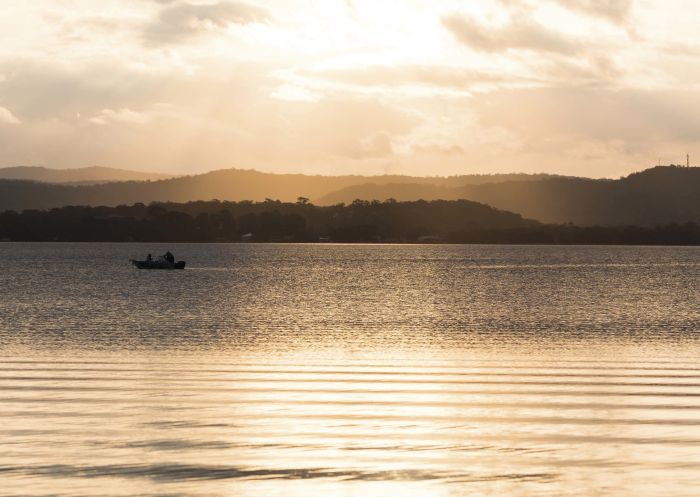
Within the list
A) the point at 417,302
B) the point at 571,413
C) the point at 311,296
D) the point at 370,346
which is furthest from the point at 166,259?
the point at 571,413

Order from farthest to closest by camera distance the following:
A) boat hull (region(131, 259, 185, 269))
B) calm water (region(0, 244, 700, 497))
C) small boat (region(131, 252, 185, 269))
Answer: boat hull (region(131, 259, 185, 269)), small boat (region(131, 252, 185, 269)), calm water (region(0, 244, 700, 497))

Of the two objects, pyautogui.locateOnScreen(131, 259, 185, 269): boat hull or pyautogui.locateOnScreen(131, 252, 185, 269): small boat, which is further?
pyautogui.locateOnScreen(131, 259, 185, 269): boat hull

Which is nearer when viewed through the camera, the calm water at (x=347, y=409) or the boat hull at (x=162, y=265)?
the calm water at (x=347, y=409)

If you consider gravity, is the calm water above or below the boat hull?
above

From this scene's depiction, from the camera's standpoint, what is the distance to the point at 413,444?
1967 centimetres

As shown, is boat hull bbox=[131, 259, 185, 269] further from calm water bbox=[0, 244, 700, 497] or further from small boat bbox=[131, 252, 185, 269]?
calm water bbox=[0, 244, 700, 497]

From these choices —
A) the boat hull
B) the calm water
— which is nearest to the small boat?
the boat hull

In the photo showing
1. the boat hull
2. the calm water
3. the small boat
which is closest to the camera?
the calm water

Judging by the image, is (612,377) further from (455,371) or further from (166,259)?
(166,259)

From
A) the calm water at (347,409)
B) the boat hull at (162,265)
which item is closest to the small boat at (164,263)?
the boat hull at (162,265)

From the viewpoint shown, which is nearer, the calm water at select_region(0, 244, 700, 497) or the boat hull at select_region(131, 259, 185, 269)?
the calm water at select_region(0, 244, 700, 497)

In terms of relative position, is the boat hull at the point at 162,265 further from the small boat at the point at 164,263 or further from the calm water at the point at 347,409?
the calm water at the point at 347,409

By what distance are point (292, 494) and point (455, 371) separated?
1935 cm

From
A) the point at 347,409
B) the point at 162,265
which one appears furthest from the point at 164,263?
the point at 347,409
